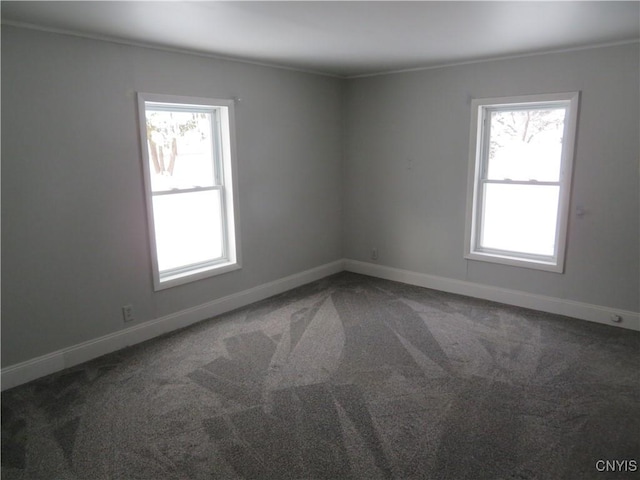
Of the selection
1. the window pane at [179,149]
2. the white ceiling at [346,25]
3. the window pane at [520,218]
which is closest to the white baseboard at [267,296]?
the window pane at [520,218]

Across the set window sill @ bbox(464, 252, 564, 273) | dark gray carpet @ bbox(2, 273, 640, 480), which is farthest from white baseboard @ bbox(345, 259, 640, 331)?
window sill @ bbox(464, 252, 564, 273)

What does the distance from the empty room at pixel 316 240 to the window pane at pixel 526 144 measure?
0.06 ft

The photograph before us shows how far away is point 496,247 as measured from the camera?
456cm

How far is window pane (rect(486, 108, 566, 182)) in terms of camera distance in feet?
13.3

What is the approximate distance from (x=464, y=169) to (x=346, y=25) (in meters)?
2.20

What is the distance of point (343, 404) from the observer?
2768 millimetres

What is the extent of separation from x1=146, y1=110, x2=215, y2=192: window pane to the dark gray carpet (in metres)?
1.31

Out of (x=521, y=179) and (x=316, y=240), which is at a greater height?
(x=521, y=179)

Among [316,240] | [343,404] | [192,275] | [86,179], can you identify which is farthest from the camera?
[316,240]

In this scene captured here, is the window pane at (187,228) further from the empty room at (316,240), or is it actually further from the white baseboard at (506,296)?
the white baseboard at (506,296)

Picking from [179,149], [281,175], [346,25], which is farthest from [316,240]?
[346,25]

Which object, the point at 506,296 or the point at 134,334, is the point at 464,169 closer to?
the point at 506,296

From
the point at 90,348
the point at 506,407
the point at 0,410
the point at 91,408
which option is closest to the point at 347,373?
the point at 506,407

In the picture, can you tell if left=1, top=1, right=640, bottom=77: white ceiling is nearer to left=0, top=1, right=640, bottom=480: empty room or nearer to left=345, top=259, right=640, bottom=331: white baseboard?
left=0, top=1, right=640, bottom=480: empty room
